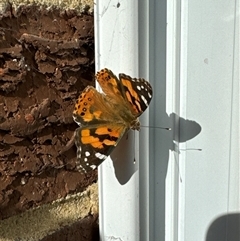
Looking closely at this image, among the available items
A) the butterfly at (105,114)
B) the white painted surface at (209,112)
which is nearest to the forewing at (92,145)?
the butterfly at (105,114)

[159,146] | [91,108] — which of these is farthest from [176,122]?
[91,108]

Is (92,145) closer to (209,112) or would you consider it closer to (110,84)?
(110,84)

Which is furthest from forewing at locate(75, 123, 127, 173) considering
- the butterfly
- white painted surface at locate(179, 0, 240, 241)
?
white painted surface at locate(179, 0, 240, 241)

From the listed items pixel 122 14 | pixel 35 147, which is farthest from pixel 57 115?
pixel 122 14

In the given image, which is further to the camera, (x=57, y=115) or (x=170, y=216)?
(x=170, y=216)

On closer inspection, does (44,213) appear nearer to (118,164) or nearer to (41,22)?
(118,164)

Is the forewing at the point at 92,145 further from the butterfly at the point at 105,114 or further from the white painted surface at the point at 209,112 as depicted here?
the white painted surface at the point at 209,112

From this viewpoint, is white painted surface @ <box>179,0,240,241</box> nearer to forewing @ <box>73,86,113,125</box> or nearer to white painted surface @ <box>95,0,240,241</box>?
white painted surface @ <box>95,0,240,241</box>
